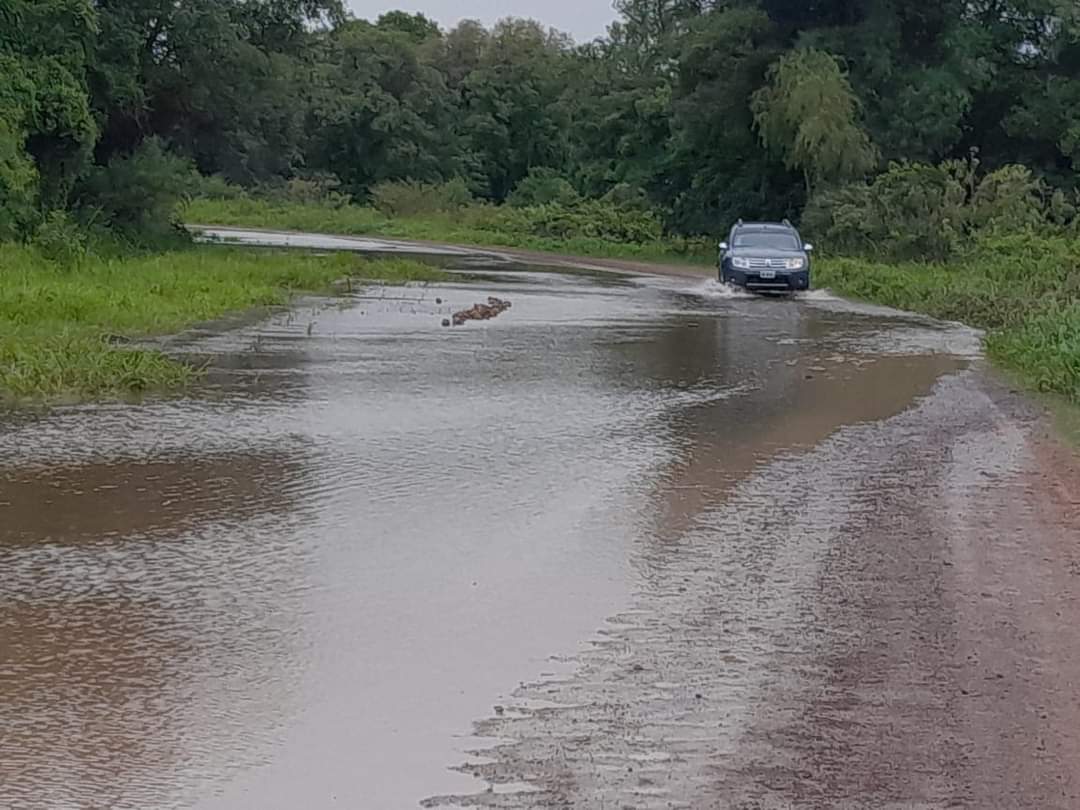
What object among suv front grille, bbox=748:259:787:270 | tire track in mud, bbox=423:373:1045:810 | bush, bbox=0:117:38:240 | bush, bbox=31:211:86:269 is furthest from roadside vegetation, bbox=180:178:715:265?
tire track in mud, bbox=423:373:1045:810

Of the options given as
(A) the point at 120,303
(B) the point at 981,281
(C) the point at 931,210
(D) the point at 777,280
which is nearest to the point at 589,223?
(C) the point at 931,210

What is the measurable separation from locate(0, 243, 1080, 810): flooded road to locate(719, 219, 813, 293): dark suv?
49.7 ft

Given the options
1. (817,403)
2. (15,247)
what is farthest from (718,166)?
(817,403)

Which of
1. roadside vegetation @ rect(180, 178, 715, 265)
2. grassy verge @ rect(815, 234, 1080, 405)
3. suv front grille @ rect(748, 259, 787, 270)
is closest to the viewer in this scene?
grassy verge @ rect(815, 234, 1080, 405)

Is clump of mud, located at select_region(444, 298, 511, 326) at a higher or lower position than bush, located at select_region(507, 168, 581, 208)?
lower

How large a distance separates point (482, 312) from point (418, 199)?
53.2m

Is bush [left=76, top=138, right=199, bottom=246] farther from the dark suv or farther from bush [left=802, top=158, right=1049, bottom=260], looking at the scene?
bush [left=802, top=158, right=1049, bottom=260]

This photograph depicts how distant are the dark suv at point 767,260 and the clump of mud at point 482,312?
5.64m

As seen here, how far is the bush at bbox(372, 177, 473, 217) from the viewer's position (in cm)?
7525

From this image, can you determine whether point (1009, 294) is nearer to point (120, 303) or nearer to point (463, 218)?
point (120, 303)

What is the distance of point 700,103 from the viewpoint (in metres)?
44.5

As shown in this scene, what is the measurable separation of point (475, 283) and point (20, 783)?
2832 cm

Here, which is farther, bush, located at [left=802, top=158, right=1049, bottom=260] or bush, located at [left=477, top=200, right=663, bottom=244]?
bush, located at [left=477, top=200, right=663, bottom=244]

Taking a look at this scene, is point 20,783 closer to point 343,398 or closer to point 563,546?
point 563,546
